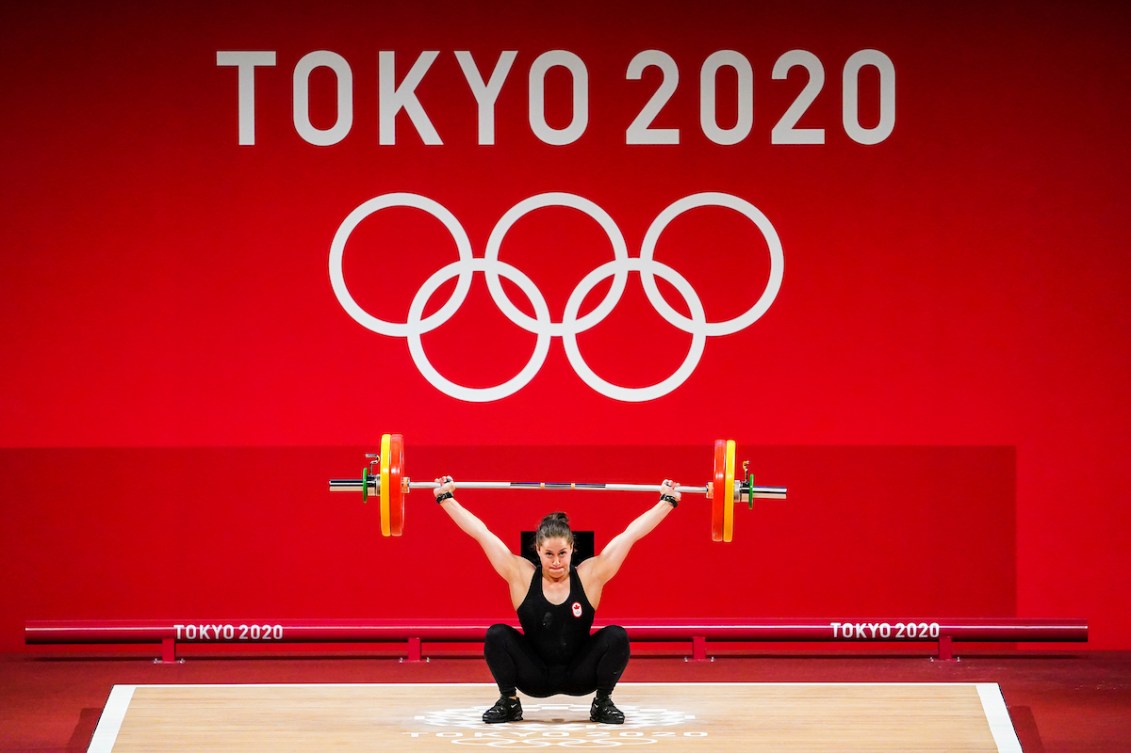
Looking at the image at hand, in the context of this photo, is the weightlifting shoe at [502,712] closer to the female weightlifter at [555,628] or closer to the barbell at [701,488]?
the female weightlifter at [555,628]

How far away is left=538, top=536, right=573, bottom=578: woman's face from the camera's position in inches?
209

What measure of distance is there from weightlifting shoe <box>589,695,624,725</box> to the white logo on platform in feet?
0.08

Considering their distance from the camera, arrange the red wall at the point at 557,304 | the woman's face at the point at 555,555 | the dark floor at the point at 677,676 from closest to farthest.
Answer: the woman's face at the point at 555,555
the dark floor at the point at 677,676
the red wall at the point at 557,304

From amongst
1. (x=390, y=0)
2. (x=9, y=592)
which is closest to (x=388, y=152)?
(x=390, y=0)

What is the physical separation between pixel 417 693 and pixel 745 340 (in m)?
2.30

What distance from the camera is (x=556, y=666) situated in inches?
212

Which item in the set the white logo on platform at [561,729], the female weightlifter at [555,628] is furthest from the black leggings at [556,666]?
the white logo on platform at [561,729]

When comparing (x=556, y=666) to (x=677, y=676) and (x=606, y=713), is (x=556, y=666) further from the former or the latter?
(x=677, y=676)

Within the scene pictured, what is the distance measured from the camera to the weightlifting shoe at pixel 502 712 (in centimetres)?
546

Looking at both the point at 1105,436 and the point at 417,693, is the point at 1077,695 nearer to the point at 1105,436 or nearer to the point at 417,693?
the point at 1105,436

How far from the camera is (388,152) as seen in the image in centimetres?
709

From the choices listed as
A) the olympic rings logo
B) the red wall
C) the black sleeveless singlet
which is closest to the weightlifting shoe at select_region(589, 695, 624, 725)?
the black sleeveless singlet

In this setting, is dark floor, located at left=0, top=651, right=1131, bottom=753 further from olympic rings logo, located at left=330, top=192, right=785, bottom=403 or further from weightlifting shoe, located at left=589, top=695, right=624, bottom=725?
olympic rings logo, located at left=330, top=192, right=785, bottom=403

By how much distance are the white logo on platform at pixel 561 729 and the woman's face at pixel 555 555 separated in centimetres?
55
